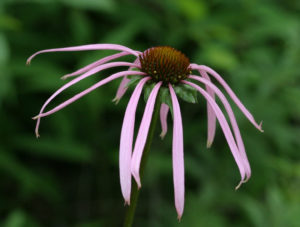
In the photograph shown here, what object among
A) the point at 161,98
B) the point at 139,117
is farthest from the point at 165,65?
the point at 139,117

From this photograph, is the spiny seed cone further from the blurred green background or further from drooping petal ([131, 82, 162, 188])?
the blurred green background

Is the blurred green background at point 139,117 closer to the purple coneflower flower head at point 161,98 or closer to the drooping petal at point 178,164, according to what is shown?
the purple coneflower flower head at point 161,98

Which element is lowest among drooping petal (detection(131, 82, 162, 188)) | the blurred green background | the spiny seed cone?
the blurred green background

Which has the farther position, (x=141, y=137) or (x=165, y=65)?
(x=165, y=65)

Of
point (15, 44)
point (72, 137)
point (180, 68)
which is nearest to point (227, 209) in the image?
point (72, 137)

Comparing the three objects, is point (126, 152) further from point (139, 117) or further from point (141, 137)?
point (139, 117)

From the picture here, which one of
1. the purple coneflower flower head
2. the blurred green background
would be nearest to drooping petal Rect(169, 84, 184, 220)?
the purple coneflower flower head
